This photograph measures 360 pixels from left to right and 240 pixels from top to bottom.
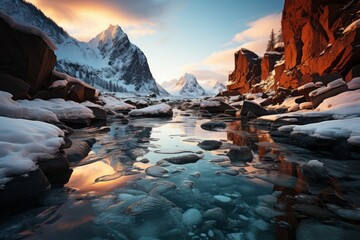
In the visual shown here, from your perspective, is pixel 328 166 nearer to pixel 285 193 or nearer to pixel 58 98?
pixel 285 193

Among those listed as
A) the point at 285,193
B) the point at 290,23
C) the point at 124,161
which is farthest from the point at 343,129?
the point at 290,23

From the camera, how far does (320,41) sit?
74.5 ft

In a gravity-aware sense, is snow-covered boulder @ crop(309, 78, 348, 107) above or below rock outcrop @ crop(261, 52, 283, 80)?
below

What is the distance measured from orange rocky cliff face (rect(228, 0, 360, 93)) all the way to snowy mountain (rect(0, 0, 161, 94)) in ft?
409

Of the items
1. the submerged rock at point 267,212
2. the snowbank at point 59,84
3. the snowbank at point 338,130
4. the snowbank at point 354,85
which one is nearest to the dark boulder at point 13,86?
the snowbank at point 59,84

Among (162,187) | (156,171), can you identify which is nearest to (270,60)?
(156,171)

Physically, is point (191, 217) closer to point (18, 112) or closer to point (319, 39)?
point (18, 112)

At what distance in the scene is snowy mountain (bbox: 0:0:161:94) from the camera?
13688 cm

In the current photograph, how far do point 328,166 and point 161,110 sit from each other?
43.1ft

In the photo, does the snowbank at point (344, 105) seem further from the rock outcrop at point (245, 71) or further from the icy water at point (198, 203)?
A: the rock outcrop at point (245, 71)

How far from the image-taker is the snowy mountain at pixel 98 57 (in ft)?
449

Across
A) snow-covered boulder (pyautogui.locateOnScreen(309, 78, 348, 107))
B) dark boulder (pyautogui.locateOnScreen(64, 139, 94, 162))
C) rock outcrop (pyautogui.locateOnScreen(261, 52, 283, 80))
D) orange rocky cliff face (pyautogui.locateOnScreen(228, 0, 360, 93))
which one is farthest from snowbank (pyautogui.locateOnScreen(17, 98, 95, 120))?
rock outcrop (pyautogui.locateOnScreen(261, 52, 283, 80))

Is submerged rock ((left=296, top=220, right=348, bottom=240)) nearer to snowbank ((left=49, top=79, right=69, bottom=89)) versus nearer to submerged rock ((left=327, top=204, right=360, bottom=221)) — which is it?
submerged rock ((left=327, top=204, right=360, bottom=221))

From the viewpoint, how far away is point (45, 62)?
10211 millimetres
